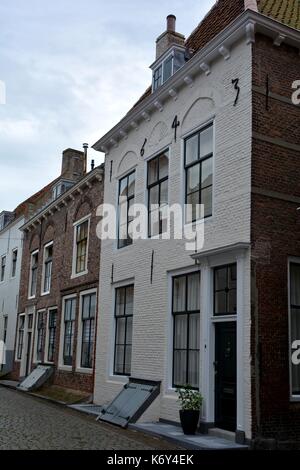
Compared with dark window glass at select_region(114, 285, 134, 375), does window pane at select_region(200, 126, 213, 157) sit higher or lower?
higher

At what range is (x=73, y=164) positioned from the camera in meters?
25.6

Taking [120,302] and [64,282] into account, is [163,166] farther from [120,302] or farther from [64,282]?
[64,282]

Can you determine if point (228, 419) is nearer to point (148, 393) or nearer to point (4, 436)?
point (148, 393)

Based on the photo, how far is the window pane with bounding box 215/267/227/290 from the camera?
34.9ft

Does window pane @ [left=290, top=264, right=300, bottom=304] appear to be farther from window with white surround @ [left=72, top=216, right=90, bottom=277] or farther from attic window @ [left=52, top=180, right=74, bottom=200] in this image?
attic window @ [left=52, top=180, right=74, bottom=200]

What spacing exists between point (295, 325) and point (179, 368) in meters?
2.86

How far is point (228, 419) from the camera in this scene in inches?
395

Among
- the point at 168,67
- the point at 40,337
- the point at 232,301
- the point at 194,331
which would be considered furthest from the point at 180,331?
the point at 40,337

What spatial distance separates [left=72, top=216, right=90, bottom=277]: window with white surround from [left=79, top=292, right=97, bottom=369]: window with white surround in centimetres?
101

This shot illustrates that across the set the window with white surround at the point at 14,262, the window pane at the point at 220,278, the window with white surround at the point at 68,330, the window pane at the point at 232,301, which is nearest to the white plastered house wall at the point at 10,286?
the window with white surround at the point at 14,262

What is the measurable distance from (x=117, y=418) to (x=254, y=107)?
727 cm

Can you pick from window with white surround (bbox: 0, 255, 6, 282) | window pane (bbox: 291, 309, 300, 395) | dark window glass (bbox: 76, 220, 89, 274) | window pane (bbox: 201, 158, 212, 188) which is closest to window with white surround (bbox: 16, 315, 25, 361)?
window with white surround (bbox: 0, 255, 6, 282)

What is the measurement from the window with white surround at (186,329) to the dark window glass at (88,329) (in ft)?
16.2
